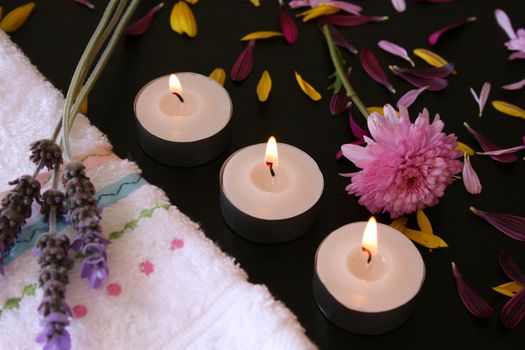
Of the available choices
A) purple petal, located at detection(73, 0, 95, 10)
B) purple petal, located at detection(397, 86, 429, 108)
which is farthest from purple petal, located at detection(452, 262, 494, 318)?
purple petal, located at detection(73, 0, 95, 10)

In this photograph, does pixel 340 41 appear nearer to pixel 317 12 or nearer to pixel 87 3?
pixel 317 12

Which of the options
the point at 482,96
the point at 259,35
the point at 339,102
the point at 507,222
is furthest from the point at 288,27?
the point at 507,222

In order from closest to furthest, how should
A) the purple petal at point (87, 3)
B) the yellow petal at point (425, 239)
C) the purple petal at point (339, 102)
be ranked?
1. the yellow petal at point (425, 239)
2. the purple petal at point (339, 102)
3. the purple petal at point (87, 3)

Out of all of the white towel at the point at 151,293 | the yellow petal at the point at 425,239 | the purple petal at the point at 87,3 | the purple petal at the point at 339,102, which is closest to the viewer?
the white towel at the point at 151,293

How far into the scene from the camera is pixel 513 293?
671mm

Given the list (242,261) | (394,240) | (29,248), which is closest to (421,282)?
(394,240)

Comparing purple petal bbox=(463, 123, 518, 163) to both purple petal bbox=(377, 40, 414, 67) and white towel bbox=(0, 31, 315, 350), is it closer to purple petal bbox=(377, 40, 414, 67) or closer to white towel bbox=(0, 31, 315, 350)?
purple petal bbox=(377, 40, 414, 67)

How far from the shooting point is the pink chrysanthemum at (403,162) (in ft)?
2.21

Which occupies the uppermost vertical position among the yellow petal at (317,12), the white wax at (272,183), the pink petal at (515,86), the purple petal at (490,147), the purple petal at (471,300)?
the yellow petal at (317,12)

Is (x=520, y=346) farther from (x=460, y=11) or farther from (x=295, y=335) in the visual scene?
(x=460, y=11)

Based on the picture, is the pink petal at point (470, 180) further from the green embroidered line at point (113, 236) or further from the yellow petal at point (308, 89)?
the green embroidered line at point (113, 236)

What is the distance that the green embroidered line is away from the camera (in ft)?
1.98

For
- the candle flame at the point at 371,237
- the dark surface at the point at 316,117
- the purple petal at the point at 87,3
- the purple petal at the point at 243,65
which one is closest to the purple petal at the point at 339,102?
the dark surface at the point at 316,117

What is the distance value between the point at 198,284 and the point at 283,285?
9cm
